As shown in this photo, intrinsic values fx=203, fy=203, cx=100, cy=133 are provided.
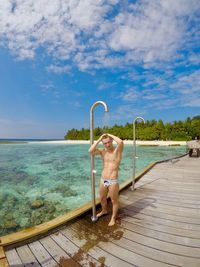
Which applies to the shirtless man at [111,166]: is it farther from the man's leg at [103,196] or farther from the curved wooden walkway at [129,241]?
the curved wooden walkway at [129,241]

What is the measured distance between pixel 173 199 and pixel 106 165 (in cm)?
213

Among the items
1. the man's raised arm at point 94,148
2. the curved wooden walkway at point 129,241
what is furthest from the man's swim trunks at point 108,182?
the curved wooden walkway at point 129,241

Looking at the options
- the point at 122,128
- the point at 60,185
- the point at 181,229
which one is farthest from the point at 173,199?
the point at 122,128

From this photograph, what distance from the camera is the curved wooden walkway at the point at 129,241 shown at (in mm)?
2498

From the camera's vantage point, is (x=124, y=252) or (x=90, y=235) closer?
(x=124, y=252)

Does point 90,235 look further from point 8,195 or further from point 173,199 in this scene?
point 8,195

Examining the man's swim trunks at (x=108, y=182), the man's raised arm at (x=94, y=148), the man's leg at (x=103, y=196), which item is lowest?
the man's leg at (x=103, y=196)

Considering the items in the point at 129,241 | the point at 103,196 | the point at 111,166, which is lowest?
the point at 129,241

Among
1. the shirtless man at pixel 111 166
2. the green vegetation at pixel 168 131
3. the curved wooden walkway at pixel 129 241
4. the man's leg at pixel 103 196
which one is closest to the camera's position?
the curved wooden walkway at pixel 129 241

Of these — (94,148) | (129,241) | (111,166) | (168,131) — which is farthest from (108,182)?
(168,131)

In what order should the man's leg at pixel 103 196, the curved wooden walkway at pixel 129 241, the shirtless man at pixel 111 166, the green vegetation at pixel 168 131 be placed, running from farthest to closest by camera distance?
the green vegetation at pixel 168 131, the man's leg at pixel 103 196, the shirtless man at pixel 111 166, the curved wooden walkway at pixel 129 241

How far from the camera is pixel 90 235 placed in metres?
3.12

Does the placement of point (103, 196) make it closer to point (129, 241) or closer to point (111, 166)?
point (111, 166)

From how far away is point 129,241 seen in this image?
9.57 ft
